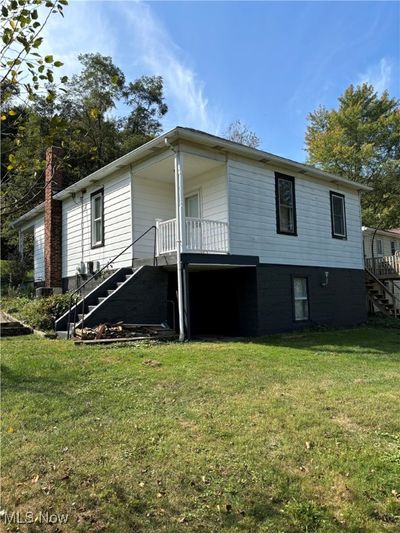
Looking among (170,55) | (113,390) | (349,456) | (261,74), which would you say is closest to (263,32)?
(170,55)

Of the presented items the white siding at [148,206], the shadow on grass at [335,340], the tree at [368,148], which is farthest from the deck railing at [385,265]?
the tree at [368,148]

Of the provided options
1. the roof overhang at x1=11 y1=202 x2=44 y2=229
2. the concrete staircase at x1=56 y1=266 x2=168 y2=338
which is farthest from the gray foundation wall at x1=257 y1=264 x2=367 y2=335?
the roof overhang at x1=11 y1=202 x2=44 y2=229

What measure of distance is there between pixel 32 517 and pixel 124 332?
6748 millimetres

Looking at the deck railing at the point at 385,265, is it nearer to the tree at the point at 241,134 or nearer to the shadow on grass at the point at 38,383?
the tree at the point at 241,134

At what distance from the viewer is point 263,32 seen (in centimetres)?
864

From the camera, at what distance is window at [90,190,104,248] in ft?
45.3

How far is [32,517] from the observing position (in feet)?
9.63

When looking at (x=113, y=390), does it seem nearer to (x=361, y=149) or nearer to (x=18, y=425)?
(x=18, y=425)

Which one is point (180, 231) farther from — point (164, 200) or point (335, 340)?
point (335, 340)

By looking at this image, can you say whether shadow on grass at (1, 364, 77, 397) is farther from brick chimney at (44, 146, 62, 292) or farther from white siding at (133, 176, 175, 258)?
brick chimney at (44, 146, 62, 292)

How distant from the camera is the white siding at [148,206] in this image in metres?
12.2

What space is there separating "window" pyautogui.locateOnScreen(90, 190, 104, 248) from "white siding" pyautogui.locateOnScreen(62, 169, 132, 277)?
0.21m

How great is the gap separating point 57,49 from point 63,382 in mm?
4212

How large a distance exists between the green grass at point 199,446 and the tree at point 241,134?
26.7 m
